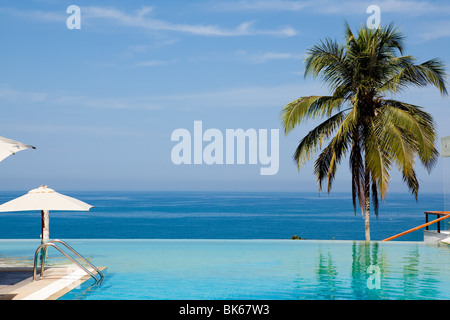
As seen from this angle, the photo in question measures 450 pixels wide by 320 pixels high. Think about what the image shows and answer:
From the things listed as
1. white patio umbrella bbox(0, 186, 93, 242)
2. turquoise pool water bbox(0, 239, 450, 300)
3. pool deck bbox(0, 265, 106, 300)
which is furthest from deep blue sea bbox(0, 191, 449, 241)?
pool deck bbox(0, 265, 106, 300)

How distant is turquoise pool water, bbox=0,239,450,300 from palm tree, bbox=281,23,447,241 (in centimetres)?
320

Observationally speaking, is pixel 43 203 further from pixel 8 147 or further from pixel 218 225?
pixel 218 225

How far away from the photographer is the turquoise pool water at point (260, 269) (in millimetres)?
7801

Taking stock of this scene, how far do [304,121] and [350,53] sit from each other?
2.36 meters

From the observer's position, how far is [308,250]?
12273 millimetres

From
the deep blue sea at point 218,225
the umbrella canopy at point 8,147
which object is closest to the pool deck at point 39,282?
the umbrella canopy at point 8,147

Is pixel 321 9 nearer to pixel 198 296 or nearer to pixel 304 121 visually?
pixel 304 121

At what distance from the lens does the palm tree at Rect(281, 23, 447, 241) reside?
1542cm

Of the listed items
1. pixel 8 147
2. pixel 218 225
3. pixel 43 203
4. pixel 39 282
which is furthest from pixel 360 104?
pixel 218 225

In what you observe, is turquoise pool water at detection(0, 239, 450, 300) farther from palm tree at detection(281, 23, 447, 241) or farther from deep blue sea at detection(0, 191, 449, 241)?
deep blue sea at detection(0, 191, 449, 241)

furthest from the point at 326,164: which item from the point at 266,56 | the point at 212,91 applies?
the point at 212,91

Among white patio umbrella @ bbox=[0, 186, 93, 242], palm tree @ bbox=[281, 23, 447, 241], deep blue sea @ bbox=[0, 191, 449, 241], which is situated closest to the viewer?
white patio umbrella @ bbox=[0, 186, 93, 242]

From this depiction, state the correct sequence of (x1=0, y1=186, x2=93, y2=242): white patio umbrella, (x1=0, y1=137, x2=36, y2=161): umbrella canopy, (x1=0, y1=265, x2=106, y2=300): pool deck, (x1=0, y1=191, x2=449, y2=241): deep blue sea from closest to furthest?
(x1=0, y1=137, x2=36, y2=161): umbrella canopy
(x1=0, y1=265, x2=106, y2=300): pool deck
(x1=0, y1=186, x2=93, y2=242): white patio umbrella
(x1=0, y1=191, x2=449, y2=241): deep blue sea

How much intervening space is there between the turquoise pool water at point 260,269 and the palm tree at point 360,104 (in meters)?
3.20
